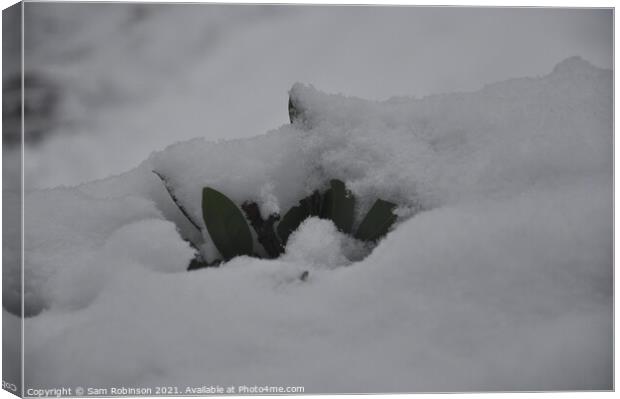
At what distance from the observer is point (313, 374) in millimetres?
1160

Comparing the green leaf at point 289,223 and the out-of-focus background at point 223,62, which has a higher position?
the out-of-focus background at point 223,62

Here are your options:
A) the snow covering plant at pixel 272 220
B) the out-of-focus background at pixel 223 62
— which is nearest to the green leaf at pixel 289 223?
the snow covering plant at pixel 272 220

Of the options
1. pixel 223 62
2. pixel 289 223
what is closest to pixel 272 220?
pixel 289 223

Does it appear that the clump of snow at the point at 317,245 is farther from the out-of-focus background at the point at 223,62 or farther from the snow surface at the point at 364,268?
the out-of-focus background at the point at 223,62

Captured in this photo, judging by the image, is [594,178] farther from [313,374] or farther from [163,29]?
[163,29]

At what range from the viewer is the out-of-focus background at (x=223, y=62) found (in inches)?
48.3

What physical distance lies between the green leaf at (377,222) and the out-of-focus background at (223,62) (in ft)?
0.67

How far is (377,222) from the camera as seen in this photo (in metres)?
1.19

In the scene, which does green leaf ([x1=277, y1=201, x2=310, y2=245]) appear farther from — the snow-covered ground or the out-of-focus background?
the out-of-focus background

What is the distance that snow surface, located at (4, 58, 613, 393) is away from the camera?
1155 mm

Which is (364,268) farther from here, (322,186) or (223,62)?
(223,62)

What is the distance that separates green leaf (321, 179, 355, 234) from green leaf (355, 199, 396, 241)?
0.02m

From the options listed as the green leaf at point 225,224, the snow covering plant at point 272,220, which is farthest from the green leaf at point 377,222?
the green leaf at point 225,224

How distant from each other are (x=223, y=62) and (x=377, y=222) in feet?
1.20
